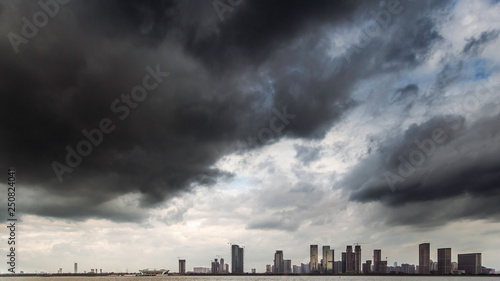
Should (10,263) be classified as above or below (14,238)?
below

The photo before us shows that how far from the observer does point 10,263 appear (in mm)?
30625

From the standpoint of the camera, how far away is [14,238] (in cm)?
2459

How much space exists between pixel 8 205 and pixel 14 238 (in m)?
16.8

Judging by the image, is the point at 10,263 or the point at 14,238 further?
the point at 10,263

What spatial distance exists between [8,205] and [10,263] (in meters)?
25.0

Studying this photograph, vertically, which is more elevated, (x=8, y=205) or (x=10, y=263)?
(x=8, y=205)

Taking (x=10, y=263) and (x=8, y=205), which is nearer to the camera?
(x=8, y=205)

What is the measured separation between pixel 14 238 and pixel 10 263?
8.29 m

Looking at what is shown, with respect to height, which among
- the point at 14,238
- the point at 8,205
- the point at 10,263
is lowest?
the point at 10,263

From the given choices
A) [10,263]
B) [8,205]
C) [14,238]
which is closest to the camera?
[8,205]

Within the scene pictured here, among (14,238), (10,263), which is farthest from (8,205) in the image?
(10,263)

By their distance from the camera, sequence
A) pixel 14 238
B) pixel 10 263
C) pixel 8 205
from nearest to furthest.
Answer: pixel 8 205 < pixel 14 238 < pixel 10 263

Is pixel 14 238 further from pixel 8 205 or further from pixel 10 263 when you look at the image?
pixel 8 205

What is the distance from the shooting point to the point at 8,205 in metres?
11.0
